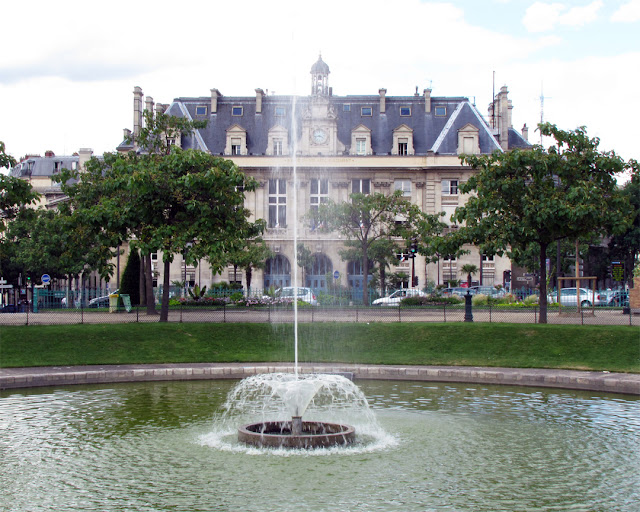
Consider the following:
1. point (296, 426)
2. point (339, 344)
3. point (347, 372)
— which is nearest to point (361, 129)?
point (339, 344)

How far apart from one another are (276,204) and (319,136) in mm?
8603

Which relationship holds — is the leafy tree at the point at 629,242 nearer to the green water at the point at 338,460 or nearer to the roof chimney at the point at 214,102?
the roof chimney at the point at 214,102

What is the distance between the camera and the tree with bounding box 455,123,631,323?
31406 mm

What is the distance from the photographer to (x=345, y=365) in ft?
84.4

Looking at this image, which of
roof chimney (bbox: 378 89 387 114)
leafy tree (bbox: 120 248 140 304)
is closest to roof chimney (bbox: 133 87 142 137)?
roof chimney (bbox: 378 89 387 114)

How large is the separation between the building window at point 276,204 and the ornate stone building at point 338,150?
0.11 meters

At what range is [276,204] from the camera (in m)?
81.4

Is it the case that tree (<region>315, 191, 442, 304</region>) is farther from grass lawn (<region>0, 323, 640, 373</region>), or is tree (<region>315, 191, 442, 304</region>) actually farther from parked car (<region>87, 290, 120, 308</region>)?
grass lawn (<region>0, 323, 640, 373</region>)

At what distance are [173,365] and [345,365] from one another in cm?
565

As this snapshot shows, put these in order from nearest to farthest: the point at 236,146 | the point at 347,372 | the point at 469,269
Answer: the point at 347,372 → the point at 469,269 → the point at 236,146

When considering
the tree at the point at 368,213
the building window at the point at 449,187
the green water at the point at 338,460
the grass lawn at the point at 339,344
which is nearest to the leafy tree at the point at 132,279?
the tree at the point at 368,213

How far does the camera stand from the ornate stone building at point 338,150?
255 feet

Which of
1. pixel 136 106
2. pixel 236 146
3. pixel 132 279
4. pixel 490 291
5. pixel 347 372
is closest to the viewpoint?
pixel 347 372

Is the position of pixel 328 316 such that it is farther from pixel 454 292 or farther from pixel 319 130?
pixel 319 130
